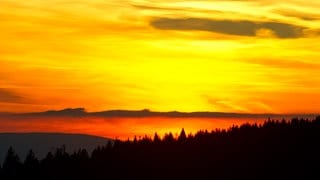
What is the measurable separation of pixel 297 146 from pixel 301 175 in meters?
11.5

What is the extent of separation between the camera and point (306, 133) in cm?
19250

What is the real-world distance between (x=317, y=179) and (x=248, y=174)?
26391mm

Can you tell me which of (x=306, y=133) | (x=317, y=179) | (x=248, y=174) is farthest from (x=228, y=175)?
(x=317, y=179)

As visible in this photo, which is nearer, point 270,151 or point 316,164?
point 316,164

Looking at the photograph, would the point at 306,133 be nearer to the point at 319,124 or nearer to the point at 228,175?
the point at 319,124

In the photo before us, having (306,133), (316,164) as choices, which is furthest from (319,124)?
(316,164)

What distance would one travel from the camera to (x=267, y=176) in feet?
619

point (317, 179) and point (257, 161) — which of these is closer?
point (317, 179)

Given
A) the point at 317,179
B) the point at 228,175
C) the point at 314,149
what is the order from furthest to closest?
the point at 228,175
the point at 314,149
the point at 317,179

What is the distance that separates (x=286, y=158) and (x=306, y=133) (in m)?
6.10

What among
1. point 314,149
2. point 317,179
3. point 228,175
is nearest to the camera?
point 317,179

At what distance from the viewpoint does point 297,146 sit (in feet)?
628

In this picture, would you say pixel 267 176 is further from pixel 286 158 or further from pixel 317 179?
pixel 317 179

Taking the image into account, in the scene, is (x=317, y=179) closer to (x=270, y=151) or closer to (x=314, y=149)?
(x=314, y=149)
